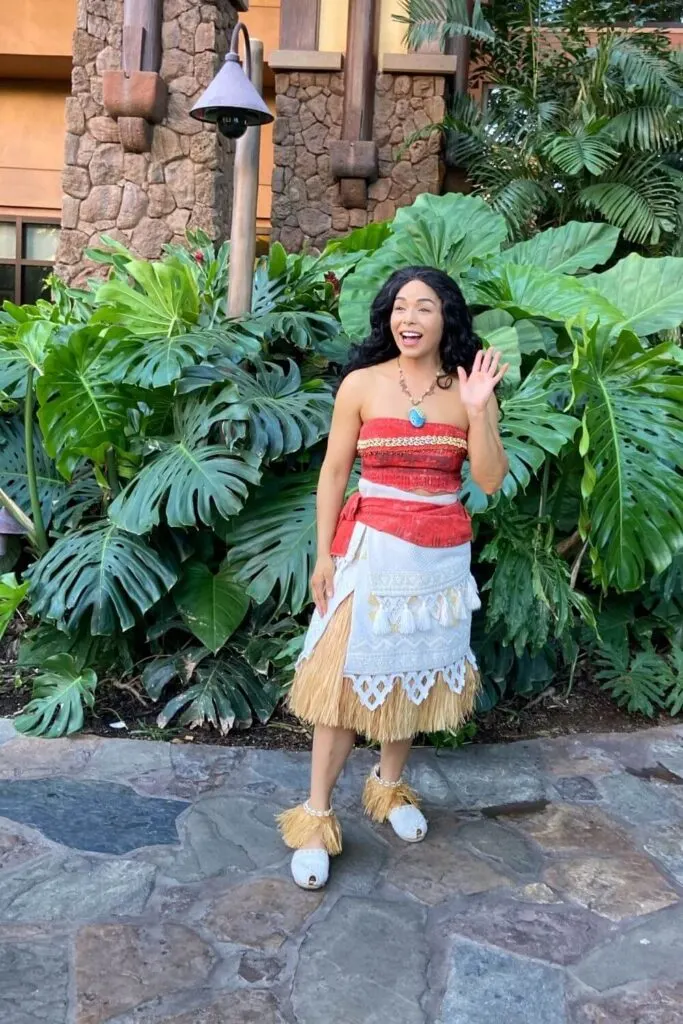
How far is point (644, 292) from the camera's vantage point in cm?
351

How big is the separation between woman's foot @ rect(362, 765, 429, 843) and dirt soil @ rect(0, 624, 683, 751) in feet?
1.89

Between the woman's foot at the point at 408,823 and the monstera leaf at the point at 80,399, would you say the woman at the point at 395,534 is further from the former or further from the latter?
the monstera leaf at the point at 80,399

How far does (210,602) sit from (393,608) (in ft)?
3.93

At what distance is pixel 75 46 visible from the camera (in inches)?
267

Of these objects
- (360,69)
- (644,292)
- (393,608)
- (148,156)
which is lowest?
(393,608)

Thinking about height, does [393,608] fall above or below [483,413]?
below

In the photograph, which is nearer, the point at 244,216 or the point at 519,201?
the point at 244,216

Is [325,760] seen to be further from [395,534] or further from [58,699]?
[58,699]

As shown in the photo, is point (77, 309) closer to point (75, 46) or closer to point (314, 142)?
point (75, 46)

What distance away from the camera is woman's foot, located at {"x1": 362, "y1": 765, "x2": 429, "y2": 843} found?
8.09ft

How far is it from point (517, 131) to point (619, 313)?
4.75m

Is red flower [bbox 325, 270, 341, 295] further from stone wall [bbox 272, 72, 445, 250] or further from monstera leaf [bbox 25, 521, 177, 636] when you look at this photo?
stone wall [bbox 272, 72, 445, 250]

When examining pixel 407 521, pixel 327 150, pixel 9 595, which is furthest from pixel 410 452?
pixel 327 150

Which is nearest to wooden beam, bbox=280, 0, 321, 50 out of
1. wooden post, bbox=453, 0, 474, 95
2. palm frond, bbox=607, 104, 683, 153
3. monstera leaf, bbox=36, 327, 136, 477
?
wooden post, bbox=453, 0, 474, 95
